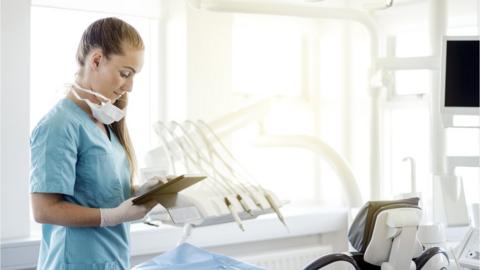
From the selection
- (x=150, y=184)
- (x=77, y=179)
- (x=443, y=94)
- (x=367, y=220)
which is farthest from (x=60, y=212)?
(x=443, y=94)

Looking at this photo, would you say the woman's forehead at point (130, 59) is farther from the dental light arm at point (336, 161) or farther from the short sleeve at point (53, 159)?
the dental light arm at point (336, 161)

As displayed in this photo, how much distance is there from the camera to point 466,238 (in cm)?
208

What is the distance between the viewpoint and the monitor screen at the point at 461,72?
212cm

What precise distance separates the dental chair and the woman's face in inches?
28.6

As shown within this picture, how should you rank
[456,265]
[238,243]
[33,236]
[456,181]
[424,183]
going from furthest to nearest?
[424,183] < [238,243] < [33,236] < [456,181] < [456,265]

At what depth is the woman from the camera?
155 centimetres

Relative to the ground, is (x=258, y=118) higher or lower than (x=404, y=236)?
Result: higher

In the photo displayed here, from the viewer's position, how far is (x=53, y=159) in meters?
1.55

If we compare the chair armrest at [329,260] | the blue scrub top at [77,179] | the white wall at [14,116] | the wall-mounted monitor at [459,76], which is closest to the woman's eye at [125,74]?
the blue scrub top at [77,179]

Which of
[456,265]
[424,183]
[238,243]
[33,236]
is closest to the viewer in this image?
[456,265]

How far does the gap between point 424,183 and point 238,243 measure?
1033mm

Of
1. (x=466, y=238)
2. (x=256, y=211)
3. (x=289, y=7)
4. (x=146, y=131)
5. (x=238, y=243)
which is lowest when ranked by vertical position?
(x=238, y=243)

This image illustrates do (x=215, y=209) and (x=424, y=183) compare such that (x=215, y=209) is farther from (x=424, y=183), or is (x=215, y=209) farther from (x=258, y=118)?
(x=424, y=183)

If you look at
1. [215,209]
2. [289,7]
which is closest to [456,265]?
[215,209]
